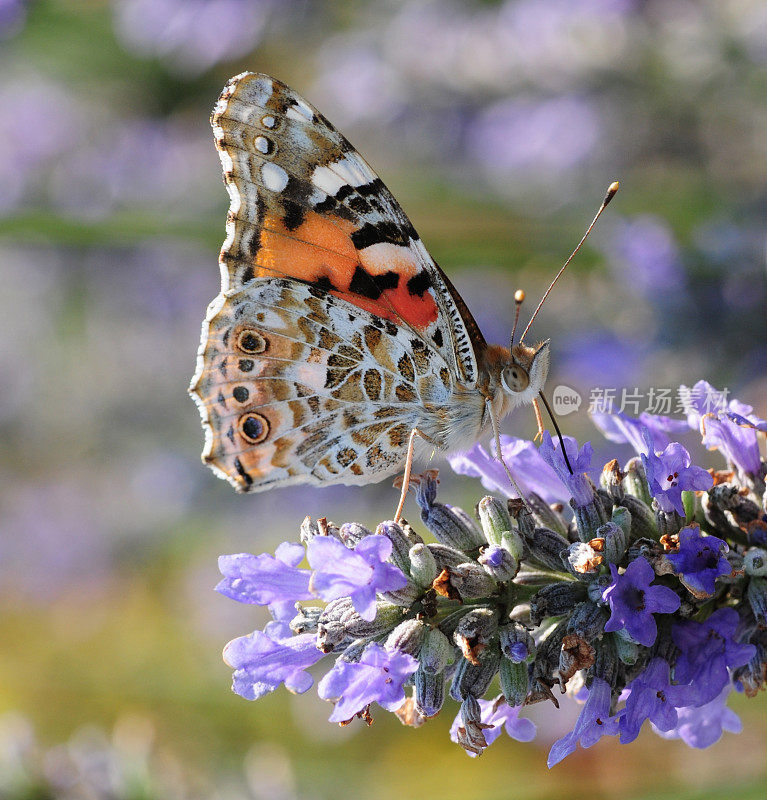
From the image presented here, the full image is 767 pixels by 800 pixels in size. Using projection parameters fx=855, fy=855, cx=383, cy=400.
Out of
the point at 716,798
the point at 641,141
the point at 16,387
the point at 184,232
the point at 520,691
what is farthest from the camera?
the point at 16,387

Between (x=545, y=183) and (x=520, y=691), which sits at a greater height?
(x=520, y=691)

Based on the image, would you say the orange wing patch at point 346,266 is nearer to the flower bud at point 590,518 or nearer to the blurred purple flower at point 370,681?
the flower bud at point 590,518

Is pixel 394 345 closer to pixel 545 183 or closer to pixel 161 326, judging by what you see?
pixel 545 183

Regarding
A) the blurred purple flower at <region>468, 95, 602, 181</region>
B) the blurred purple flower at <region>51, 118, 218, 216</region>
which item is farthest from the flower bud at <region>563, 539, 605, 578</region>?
the blurred purple flower at <region>468, 95, 602, 181</region>

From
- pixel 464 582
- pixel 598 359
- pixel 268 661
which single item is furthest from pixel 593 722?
pixel 598 359

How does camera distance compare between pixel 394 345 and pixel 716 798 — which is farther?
pixel 716 798

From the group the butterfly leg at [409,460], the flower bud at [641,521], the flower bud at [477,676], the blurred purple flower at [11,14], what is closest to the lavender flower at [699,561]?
the flower bud at [641,521]

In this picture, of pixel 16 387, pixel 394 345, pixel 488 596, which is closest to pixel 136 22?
pixel 16 387
